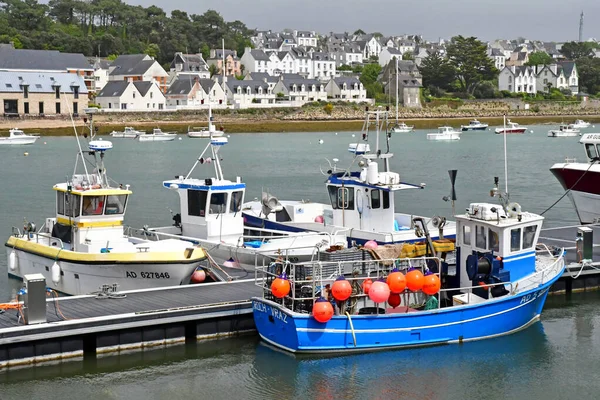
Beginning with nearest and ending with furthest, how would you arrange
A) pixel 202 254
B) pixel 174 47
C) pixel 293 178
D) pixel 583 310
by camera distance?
pixel 202 254
pixel 583 310
pixel 293 178
pixel 174 47

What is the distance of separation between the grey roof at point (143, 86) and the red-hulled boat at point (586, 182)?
77753 mm

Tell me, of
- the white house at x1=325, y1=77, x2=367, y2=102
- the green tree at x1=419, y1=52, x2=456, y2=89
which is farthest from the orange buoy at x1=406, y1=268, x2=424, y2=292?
the green tree at x1=419, y1=52, x2=456, y2=89

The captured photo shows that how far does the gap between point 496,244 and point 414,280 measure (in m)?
2.21

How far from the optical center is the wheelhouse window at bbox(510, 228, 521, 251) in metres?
17.4

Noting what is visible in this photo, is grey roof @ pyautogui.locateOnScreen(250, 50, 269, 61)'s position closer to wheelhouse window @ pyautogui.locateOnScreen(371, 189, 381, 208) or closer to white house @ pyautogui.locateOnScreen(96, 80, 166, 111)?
white house @ pyautogui.locateOnScreen(96, 80, 166, 111)

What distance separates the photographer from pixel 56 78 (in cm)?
9706

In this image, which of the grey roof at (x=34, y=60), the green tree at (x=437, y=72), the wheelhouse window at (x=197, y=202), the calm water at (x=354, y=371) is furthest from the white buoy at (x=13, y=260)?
the green tree at (x=437, y=72)

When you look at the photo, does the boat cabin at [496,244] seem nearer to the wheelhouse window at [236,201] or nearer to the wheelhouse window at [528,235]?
the wheelhouse window at [528,235]

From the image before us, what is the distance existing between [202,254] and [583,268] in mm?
8560

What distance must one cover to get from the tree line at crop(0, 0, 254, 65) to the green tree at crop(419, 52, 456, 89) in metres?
30.1

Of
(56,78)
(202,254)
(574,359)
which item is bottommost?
(574,359)

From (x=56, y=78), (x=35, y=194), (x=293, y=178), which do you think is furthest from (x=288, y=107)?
(x=35, y=194)

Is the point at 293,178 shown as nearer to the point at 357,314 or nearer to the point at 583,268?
the point at 583,268

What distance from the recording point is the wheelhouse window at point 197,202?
22.0 m
